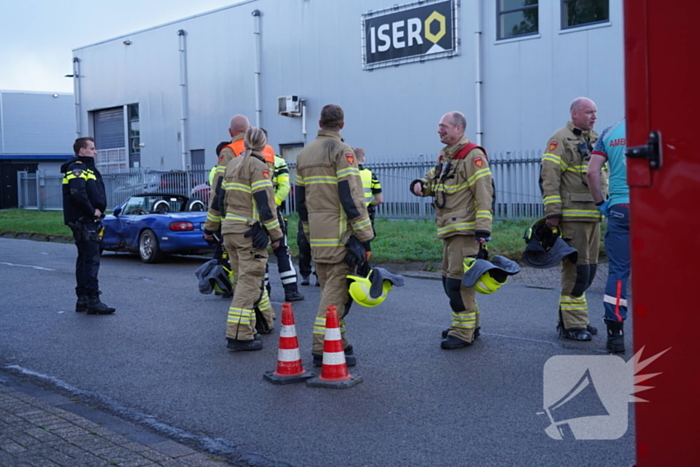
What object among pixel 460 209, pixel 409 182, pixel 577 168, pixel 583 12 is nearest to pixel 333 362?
pixel 460 209

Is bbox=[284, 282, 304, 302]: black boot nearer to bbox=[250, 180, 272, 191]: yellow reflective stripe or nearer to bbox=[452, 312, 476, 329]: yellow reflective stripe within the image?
bbox=[250, 180, 272, 191]: yellow reflective stripe

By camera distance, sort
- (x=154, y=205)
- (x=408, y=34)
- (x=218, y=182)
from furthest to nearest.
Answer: (x=408, y=34) → (x=154, y=205) → (x=218, y=182)

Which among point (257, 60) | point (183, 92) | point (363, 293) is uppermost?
point (257, 60)

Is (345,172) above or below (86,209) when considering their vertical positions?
above

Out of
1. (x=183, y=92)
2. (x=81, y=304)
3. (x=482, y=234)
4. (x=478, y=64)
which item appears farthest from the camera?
(x=183, y=92)

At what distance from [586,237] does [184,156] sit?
26898mm

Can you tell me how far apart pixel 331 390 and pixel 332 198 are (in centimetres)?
150

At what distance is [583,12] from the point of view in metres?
20.5

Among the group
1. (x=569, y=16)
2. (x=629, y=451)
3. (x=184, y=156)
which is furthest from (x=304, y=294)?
(x=184, y=156)

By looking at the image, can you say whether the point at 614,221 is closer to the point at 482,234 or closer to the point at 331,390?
the point at 482,234

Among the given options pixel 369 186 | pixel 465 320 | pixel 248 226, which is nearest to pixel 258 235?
pixel 248 226

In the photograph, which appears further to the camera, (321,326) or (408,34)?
(408,34)

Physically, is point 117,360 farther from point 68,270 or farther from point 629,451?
point 68,270

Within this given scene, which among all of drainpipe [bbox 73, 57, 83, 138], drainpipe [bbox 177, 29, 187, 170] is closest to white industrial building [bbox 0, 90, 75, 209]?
drainpipe [bbox 73, 57, 83, 138]
